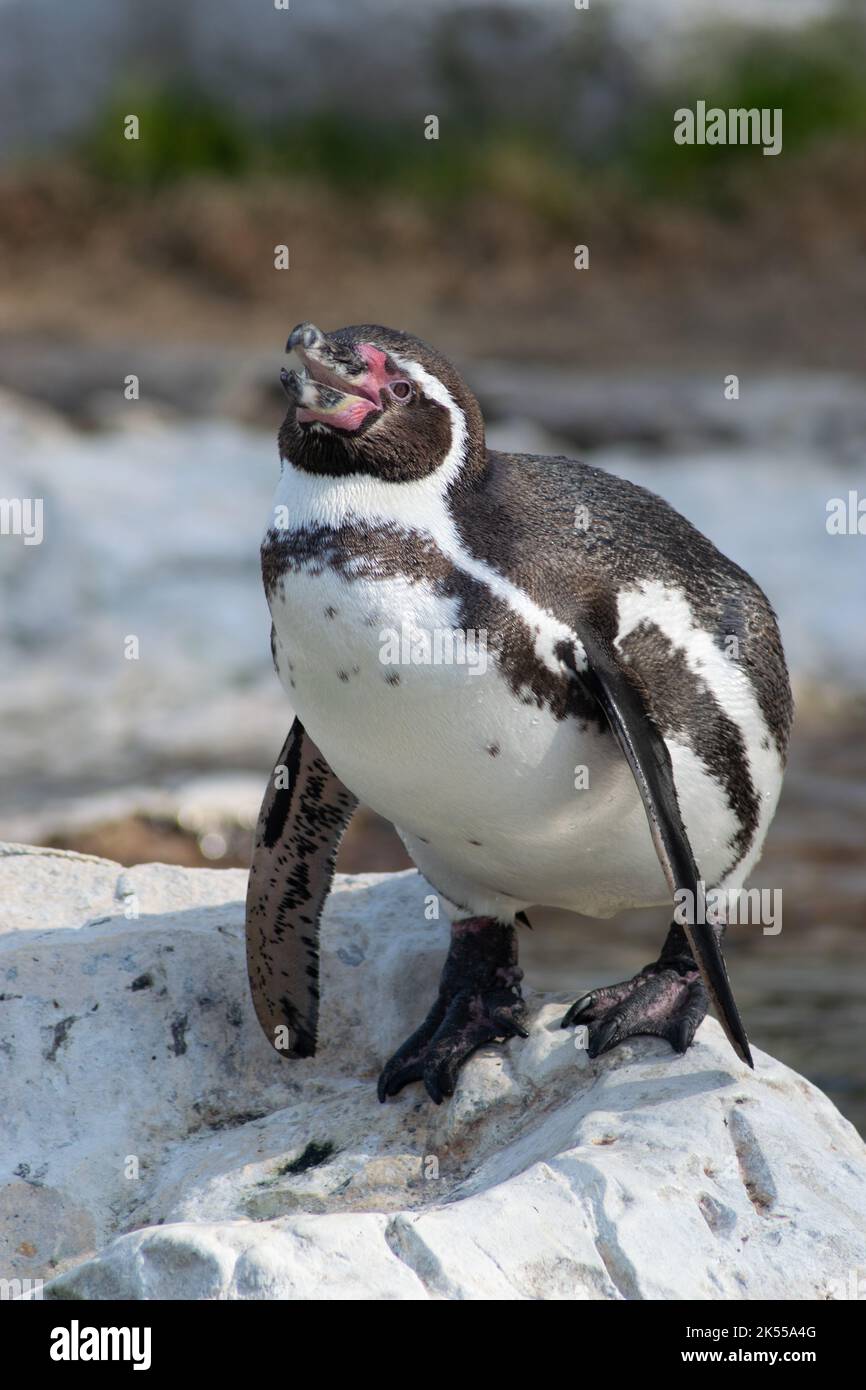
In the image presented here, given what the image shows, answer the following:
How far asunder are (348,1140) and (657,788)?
870 mm

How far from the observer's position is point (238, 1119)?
361 centimetres

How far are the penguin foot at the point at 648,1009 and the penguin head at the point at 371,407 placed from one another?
1019mm

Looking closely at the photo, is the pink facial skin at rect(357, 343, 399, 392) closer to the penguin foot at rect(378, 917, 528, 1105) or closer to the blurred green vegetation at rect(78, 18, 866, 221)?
the penguin foot at rect(378, 917, 528, 1105)

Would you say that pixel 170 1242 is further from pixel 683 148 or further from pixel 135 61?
pixel 135 61

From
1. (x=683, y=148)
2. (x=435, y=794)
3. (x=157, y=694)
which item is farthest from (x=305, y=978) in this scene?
(x=683, y=148)

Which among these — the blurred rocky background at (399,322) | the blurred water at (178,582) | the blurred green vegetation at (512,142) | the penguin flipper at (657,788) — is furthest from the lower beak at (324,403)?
the blurred green vegetation at (512,142)

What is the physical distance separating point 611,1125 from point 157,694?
7032 mm

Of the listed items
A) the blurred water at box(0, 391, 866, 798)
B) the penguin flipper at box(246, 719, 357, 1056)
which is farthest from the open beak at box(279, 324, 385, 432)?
A: the blurred water at box(0, 391, 866, 798)

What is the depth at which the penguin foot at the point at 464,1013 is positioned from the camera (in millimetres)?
3482

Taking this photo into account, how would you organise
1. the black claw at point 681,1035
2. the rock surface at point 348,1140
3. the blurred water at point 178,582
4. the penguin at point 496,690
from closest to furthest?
the rock surface at point 348,1140 < the penguin at point 496,690 < the black claw at point 681,1035 < the blurred water at point 178,582

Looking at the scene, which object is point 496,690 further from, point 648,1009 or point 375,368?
point 648,1009

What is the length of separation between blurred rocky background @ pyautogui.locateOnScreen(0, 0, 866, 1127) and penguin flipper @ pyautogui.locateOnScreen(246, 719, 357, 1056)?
1.56 metres

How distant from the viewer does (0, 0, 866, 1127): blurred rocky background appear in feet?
24.7

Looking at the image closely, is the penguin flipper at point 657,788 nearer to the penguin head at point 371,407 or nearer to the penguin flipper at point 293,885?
the penguin head at point 371,407
